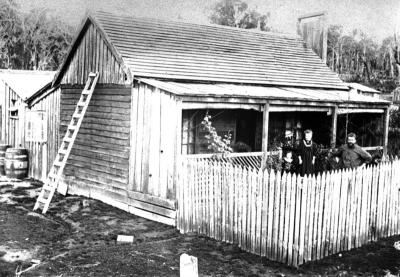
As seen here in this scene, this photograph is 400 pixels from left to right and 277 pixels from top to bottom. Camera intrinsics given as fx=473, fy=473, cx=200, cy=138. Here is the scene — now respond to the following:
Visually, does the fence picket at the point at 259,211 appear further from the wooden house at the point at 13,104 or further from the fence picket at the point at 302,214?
the wooden house at the point at 13,104

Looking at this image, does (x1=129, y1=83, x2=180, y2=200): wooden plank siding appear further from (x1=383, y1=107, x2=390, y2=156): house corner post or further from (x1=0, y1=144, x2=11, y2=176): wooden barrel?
(x1=383, y1=107, x2=390, y2=156): house corner post

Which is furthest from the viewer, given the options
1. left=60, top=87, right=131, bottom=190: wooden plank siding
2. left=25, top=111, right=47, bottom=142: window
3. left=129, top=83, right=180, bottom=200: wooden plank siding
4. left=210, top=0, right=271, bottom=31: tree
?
left=210, top=0, right=271, bottom=31: tree

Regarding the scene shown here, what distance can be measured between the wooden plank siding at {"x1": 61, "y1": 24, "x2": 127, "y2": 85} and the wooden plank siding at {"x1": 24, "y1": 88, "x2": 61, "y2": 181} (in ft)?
3.59

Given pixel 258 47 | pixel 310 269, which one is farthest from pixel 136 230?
pixel 258 47

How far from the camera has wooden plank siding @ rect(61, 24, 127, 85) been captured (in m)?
13.2

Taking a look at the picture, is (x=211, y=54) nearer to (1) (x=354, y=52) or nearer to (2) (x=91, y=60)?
(2) (x=91, y=60)

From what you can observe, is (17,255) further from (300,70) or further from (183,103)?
→ (300,70)

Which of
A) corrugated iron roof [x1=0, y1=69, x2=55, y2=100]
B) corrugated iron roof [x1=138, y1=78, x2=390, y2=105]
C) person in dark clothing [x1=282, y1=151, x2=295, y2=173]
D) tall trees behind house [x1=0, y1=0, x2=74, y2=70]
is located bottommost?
person in dark clothing [x1=282, y1=151, x2=295, y2=173]

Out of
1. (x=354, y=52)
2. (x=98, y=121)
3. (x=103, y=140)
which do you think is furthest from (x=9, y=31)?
(x=354, y=52)

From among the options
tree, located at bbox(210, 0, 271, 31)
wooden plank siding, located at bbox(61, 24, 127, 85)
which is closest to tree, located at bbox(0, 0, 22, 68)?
tree, located at bbox(210, 0, 271, 31)

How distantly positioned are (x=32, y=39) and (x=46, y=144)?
41.3 meters

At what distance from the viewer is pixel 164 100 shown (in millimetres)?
11531

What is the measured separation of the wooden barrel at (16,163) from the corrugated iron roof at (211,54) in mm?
6404

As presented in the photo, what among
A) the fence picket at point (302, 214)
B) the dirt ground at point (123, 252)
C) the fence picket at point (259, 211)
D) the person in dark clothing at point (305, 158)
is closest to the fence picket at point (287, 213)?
the fence picket at point (302, 214)
